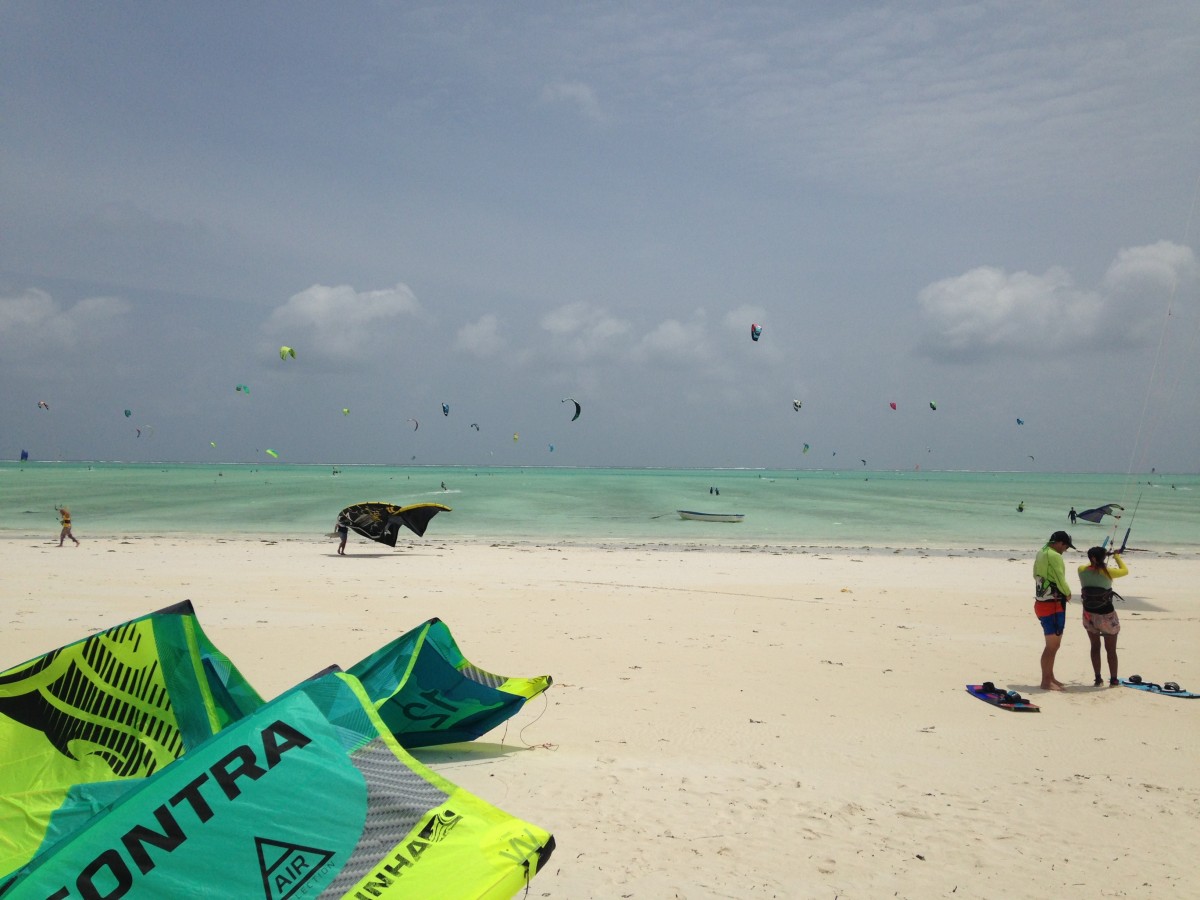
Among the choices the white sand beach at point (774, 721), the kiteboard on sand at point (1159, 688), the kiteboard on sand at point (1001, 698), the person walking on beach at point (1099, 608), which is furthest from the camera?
the person walking on beach at point (1099, 608)

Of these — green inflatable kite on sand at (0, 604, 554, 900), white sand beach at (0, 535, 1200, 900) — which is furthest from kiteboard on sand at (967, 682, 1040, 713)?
green inflatable kite on sand at (0, 604, 554, 900)

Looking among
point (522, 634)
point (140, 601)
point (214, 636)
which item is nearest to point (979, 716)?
point (522, 634)

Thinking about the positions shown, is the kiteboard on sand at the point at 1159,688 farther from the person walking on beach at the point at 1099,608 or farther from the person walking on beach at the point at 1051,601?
the person walking on beach at the point at 1051,601

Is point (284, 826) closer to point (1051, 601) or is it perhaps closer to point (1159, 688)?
point (1051, 601)

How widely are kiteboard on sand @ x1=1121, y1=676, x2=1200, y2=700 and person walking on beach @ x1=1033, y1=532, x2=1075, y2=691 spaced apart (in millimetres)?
813

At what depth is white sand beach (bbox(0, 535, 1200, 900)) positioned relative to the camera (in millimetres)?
4410

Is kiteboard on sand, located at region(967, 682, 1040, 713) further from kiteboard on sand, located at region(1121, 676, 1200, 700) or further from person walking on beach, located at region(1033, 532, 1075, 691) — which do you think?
kiteboard on sand, located at region(1121, 676, 1200, 700)

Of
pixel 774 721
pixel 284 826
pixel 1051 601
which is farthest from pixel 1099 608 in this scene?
pixel 284 826

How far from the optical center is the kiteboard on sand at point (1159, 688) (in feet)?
26.5

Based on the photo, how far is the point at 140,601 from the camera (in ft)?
41.4

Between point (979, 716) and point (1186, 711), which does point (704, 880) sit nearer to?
point (979, 716)

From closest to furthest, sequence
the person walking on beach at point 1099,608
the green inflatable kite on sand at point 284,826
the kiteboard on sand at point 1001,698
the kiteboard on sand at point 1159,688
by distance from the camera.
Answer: the green inflatable kite on sand at point 284,826 → the kiteboard on sand at point 1001,698 → the kiteboard on sand at point 1159,688 → the person walking on beach at point 1099,608

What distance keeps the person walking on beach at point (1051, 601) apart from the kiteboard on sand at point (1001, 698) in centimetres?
53

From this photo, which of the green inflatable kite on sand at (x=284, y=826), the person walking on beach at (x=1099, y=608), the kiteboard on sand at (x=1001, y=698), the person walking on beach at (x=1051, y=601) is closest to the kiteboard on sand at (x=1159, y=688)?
the person walking on beach at (x=1099, y=608)
